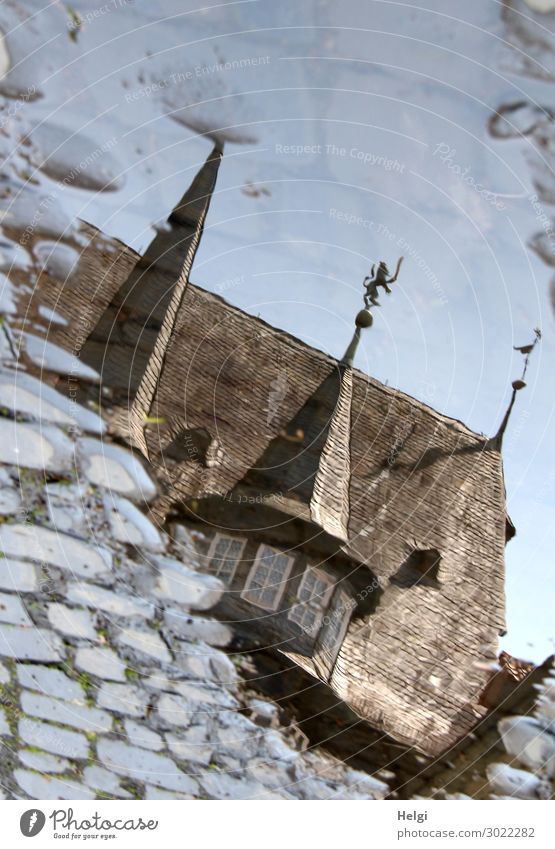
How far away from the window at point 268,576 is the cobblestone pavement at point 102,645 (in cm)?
12

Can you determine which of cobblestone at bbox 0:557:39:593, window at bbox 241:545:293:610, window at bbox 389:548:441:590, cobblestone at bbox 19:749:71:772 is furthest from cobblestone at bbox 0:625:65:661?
window at bbox 389:548:441:590

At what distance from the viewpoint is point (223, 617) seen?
1.85 m

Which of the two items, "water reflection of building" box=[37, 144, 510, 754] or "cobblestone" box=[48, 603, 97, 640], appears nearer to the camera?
"water reflection of building" box=[37, 144, 510, 754]

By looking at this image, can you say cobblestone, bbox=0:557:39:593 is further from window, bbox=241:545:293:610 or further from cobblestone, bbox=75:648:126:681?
window, bbox=241:545:293:610

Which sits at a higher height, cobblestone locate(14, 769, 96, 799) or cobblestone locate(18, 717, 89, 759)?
cobblestone locate(18, 717, 89, 759)

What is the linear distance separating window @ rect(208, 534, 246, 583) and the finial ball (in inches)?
28.8

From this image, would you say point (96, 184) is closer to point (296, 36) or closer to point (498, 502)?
point (296, 36)

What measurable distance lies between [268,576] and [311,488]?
29 centimetres

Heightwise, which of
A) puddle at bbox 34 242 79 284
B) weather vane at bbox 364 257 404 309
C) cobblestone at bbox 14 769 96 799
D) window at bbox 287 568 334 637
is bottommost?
cobblestone at bbox 14 769 96 799

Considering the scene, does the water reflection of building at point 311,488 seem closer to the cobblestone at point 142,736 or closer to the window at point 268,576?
the window at point 268,576

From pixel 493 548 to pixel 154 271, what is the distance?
1309 mm

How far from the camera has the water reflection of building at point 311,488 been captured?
5.92ft

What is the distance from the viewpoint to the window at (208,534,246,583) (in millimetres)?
1838

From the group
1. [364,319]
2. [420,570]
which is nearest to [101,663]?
[420,570]
